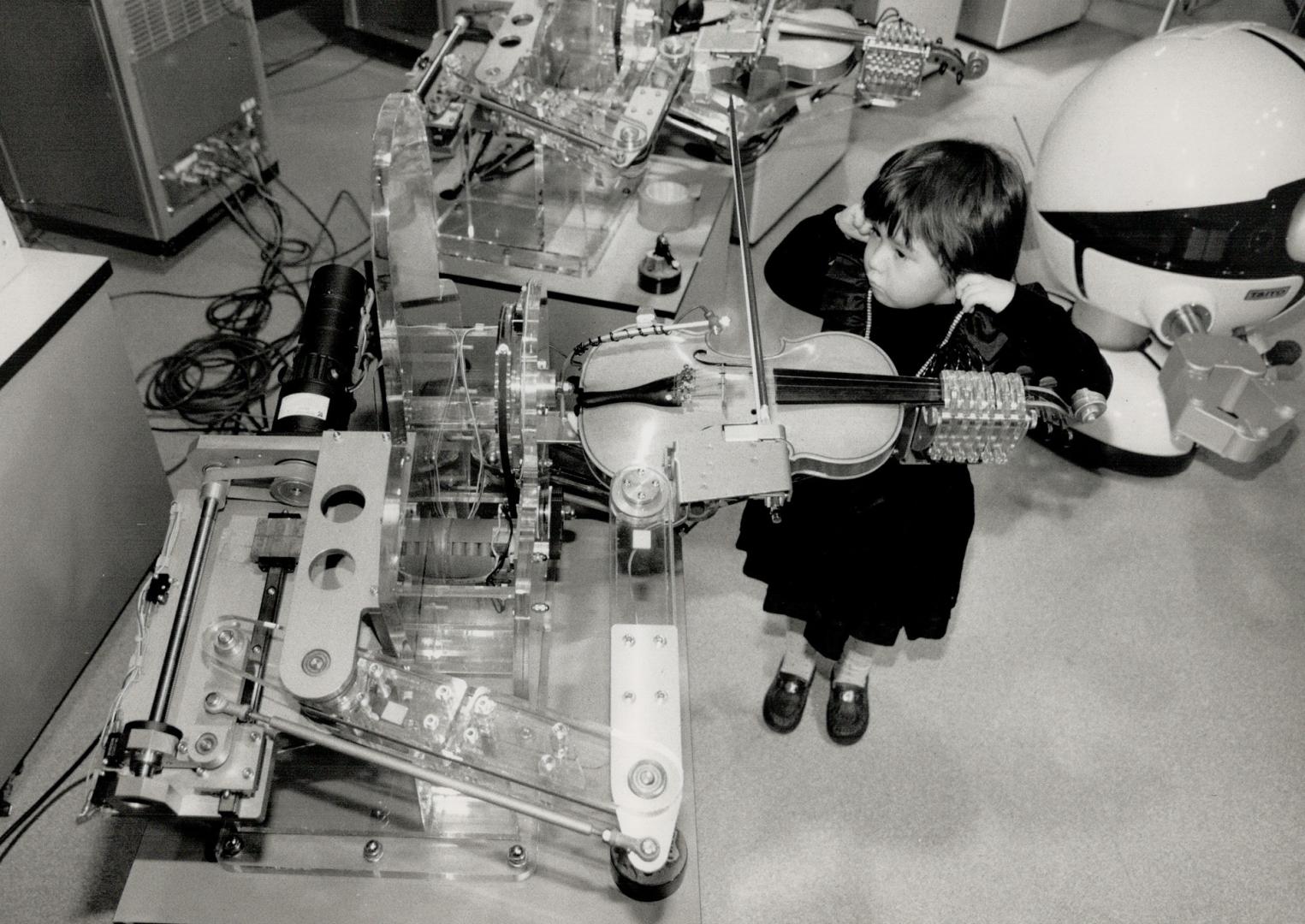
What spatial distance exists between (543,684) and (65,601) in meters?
0.98

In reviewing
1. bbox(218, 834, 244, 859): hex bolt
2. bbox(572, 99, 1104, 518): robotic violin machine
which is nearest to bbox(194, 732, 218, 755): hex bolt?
bbox(218, 834, 244, 859): hex bolt

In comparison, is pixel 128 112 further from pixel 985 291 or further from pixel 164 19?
pixel 985 291

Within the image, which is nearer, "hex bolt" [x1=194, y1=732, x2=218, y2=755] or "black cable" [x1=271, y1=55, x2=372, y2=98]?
"hex bolt" [x1=194, y1=732, x2=218, y2=755]

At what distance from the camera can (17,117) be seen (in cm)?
244

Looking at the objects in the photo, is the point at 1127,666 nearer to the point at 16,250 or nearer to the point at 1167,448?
the point at 1167,448

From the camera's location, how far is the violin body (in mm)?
1171

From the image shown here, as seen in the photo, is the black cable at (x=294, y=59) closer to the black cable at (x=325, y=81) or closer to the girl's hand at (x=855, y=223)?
the black cable at (x=325, y=81)

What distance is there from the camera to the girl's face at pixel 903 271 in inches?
55.4

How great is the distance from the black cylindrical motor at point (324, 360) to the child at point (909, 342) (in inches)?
21.9

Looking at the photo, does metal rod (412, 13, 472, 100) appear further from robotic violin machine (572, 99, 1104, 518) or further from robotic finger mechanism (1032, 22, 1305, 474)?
robotic finger mechanism (1032, 22, 1305, 474)

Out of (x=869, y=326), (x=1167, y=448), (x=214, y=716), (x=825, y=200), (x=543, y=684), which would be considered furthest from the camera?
(x=825, y=200)

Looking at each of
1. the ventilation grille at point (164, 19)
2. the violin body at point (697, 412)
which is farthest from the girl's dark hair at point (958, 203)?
the ventilation grille at point (164, 19)

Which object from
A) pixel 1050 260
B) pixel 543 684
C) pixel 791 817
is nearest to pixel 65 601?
pixel 543 684

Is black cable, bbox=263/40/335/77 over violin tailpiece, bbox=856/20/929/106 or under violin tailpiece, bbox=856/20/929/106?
under
